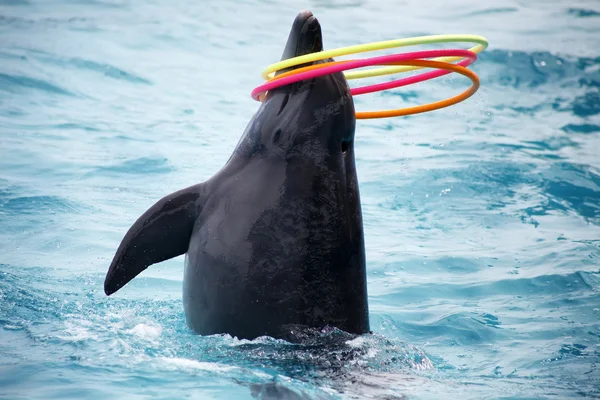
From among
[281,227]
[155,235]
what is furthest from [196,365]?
[281,227]

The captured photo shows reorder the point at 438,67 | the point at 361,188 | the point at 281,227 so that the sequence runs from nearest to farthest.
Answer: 1. the point at 281,227
2. the point at 438,67
3. the point at 361,188

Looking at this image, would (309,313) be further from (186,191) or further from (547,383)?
(547,383)

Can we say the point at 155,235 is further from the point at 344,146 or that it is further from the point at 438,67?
the point at 438,67

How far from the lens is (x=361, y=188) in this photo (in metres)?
12.6

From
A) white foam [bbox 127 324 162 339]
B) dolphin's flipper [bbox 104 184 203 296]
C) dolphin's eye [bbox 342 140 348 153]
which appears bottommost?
white foam [bbox 127 324 162 339]

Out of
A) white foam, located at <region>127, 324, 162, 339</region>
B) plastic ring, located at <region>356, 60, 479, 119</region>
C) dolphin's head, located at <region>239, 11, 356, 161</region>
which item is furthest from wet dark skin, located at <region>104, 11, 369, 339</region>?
white foam, located at <region>127, 324, 162, 339</region>

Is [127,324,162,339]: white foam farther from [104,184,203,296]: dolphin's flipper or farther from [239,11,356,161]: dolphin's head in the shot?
[239,11,356,161]: dolphin's head

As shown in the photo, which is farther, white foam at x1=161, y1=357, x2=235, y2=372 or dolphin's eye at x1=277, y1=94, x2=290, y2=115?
dolphin's eye at x1=277, y1=94, x2=290, y2=115

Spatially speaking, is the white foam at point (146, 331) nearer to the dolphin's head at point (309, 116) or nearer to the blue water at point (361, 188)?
the blue water at point (361, 188)

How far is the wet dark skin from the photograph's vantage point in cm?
537

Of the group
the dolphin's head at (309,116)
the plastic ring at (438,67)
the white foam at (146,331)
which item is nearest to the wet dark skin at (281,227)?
the dolphin's head at (309,116)

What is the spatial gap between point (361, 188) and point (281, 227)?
7.34 meters

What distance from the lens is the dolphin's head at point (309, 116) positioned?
17.7 feet

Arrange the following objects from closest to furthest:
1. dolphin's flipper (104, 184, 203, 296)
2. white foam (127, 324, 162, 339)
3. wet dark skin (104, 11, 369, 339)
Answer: wet dark skin (104, 11, 369, 339) → dolphin's flipper (104, 184, 203, 296) → white foam (127, 324, 162, 339)
